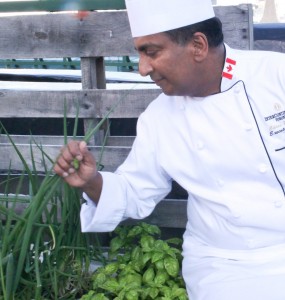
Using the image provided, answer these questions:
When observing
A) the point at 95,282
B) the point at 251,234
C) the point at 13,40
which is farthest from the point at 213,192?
the point at 13,40

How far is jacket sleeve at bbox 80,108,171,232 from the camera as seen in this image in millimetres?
2643

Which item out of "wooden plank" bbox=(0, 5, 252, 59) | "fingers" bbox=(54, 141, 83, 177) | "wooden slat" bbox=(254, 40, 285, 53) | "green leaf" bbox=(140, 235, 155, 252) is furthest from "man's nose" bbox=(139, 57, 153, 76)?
"wooden slat" bbox=(254, 40, 285, 53)

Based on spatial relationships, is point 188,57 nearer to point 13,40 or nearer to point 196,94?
point 196,94

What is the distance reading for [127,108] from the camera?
3279mm

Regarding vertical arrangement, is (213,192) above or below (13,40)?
below

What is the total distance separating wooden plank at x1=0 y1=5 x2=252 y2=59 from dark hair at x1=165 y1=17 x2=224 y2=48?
55cm

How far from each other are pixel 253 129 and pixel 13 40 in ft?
4.75

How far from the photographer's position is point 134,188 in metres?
2.73

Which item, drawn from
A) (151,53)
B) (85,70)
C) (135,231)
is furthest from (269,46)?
(151,53)

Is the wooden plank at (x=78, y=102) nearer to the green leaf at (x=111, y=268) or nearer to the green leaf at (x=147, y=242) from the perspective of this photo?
the green leaf at (x=147, y=242)

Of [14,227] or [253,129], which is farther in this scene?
[14,227]

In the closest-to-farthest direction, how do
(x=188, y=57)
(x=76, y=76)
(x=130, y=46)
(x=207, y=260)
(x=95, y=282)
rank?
(x=188, y=57) < (x=207, y=260) < (x=95, y=282) < (x=130, y=46) < (x=76, y=76)

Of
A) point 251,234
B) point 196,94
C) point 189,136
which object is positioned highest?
point 196,94

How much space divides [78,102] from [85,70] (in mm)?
159
